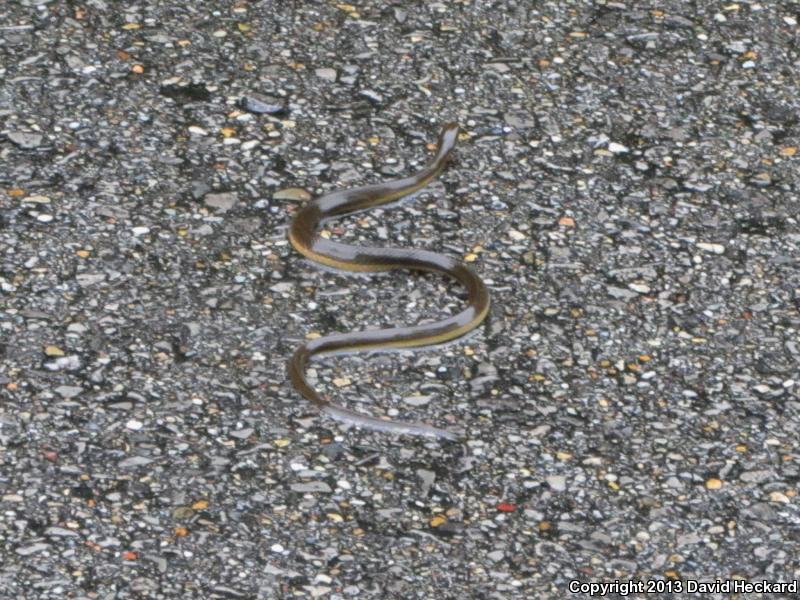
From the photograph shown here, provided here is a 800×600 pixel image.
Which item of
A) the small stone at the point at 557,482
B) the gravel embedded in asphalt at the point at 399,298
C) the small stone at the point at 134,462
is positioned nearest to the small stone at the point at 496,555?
the gravel embedded in asphalt at the point at 399,298

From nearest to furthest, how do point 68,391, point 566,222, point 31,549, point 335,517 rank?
1. point 31,549
2. point 335,517
3. point 68,391
4. point 566,222

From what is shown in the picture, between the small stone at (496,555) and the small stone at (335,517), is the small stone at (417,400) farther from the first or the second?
the small stone at (496,555)

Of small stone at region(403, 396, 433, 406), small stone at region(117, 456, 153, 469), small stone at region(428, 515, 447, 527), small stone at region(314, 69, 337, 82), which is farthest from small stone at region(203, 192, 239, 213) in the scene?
small stone at region(428, 515, 447, 527)

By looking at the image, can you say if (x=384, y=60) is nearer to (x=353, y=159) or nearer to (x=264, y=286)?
(x=353, y=159)

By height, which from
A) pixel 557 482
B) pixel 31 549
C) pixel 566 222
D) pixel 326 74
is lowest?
pixel 31 549

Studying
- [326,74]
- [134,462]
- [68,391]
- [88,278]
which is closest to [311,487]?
[134,462]

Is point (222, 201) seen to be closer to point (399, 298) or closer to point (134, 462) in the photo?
point (399, 298)

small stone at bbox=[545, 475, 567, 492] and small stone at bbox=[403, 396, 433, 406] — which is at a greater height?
small stone at bbox=[545, 475, 567, 492]

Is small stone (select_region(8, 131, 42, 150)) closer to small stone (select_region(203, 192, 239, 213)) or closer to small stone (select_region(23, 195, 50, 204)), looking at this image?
small stone (select_region(23, 195, 50, 204))
